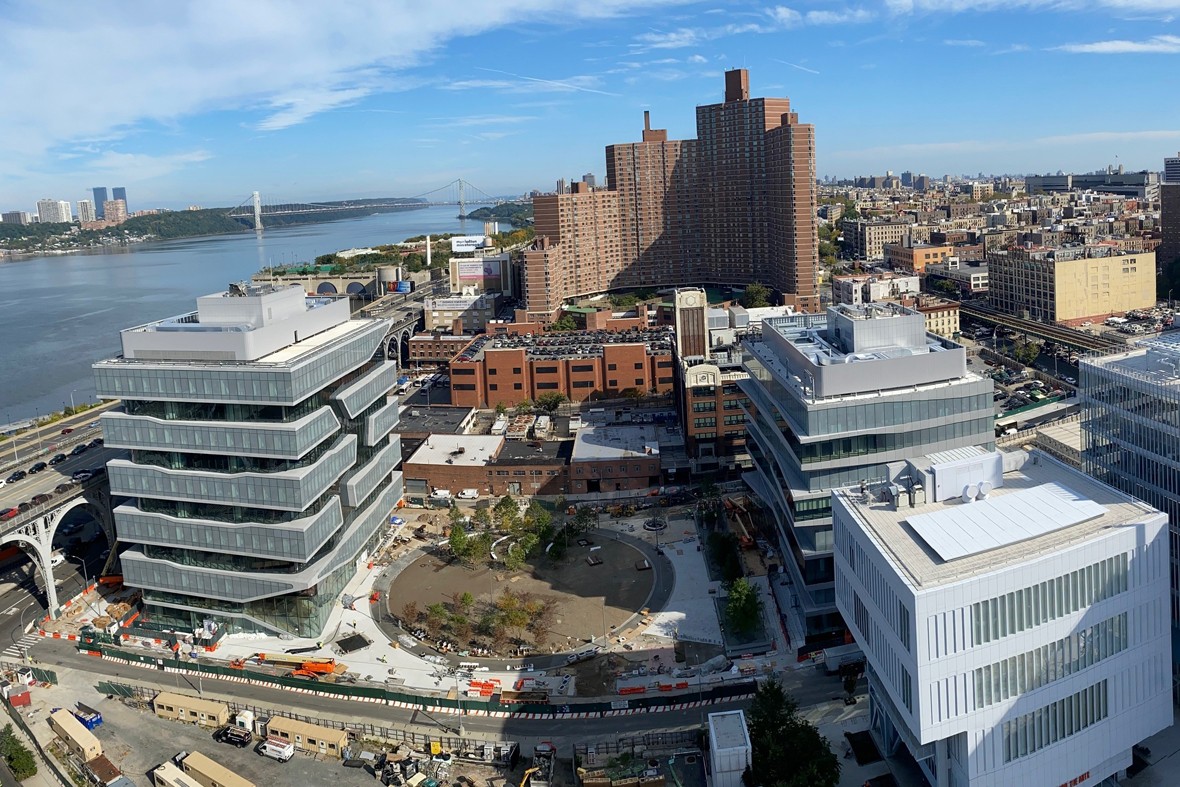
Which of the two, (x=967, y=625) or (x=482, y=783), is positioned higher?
(x=967, y=625)

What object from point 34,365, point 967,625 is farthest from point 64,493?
point 34,365

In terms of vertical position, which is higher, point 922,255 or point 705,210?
point 705,210

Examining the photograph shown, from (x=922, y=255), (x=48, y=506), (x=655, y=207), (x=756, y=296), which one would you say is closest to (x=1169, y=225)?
(x=922, y=255)

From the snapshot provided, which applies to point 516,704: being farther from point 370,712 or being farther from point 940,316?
point 940,316

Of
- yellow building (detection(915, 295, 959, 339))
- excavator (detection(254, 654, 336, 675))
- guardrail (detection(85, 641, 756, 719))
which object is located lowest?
guardrail (detection(85, 641, 756, 719))

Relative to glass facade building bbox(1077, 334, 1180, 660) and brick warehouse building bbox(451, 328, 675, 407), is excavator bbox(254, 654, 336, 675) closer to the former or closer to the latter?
glass facade building bbox(1077, 334, 1180, 660)

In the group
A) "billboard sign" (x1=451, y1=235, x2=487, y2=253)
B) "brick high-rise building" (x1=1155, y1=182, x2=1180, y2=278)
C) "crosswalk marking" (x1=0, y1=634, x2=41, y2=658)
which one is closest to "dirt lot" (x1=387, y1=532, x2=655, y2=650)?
"crosswalk marking" (x1=0, y1=634, x2=41, y2=658)

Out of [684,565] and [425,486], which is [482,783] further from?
[425,486]
